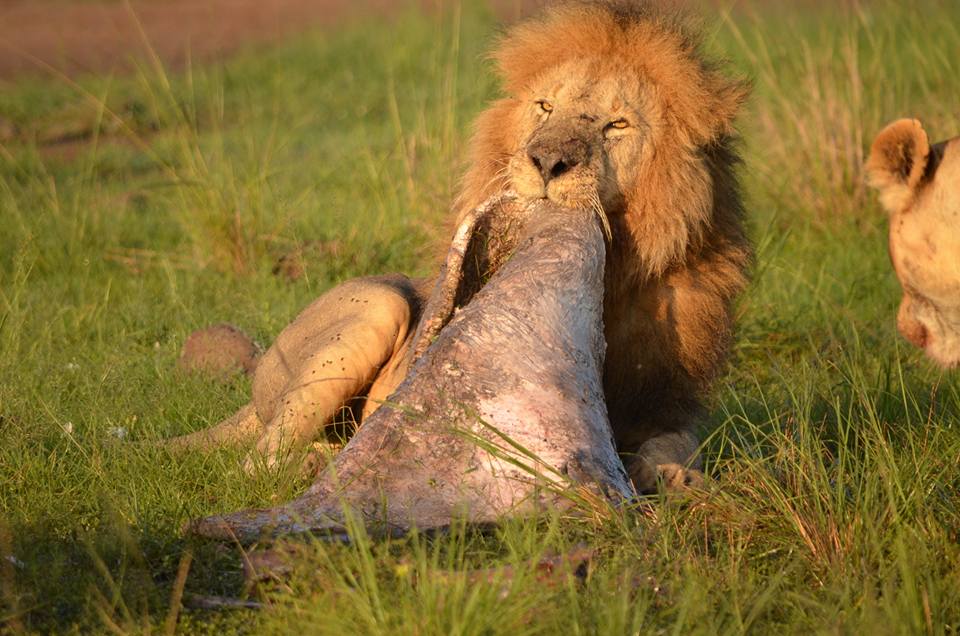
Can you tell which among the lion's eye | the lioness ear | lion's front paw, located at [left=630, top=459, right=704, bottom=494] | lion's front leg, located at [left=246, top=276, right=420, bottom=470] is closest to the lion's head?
the lion's eye

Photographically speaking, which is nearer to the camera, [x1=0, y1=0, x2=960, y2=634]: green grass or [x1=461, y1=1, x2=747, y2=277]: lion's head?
[x1=0, y1=0, x2=960, y2=634]: green grass

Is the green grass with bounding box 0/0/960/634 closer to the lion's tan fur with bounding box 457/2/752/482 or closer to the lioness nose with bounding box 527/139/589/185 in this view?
the lion's tan fur with bounding box 457/2/752/482

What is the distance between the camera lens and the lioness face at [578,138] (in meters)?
3.92

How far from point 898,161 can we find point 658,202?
913mm

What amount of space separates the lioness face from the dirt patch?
315 inches

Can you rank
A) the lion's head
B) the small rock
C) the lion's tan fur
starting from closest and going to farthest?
the lion's head, the lion's tan fur, the small rock

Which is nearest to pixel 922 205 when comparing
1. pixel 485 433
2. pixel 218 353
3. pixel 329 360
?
pixel 485 433

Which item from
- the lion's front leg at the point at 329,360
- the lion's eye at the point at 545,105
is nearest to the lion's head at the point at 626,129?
the lion's eye at the point at 545,105

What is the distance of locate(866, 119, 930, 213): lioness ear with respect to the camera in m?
3.34

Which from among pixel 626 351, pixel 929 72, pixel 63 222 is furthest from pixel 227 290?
pixel 929 72

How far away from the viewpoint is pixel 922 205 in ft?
11.2

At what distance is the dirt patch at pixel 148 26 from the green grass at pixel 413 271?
1725mm

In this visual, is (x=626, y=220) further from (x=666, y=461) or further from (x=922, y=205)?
(x=922, y=205)

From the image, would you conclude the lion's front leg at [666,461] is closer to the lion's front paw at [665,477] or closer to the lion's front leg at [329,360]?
the lion's front paw at [665,477]
